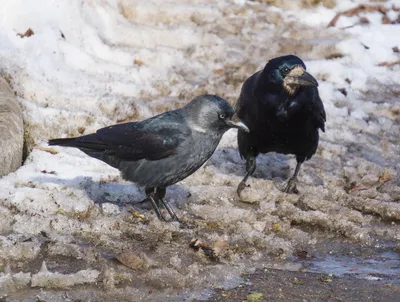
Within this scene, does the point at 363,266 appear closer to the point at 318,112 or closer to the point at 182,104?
the point at 318,112

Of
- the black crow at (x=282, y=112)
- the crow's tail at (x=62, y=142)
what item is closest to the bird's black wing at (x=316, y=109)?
the black crow at (x=282, y=112)

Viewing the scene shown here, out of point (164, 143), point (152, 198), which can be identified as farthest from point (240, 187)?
point (164, 143)

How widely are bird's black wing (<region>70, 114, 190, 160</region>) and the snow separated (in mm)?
391

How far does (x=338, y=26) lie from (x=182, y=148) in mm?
5117

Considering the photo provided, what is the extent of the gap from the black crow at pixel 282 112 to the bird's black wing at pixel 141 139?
0.96 metres

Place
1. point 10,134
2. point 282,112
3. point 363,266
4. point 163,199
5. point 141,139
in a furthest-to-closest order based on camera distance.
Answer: point 282,112 → point 10,134 → point 163,199 → point 141,139 → point 363,266

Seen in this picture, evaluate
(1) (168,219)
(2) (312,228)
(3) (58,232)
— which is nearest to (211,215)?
(1) (168,219)

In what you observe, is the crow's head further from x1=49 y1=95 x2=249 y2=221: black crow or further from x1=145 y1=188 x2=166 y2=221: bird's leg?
x1=145 y1=188 x2=166 y2=221: bird's leg

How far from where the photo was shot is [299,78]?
19.5 feet

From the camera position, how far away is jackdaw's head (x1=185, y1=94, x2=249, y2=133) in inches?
208

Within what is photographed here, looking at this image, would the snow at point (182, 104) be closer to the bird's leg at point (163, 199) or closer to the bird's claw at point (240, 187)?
the bird's claw at point (240, 187)

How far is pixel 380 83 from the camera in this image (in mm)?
8523

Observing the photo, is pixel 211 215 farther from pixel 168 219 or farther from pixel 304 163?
pixel 304 163

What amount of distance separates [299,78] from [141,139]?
1425mm
